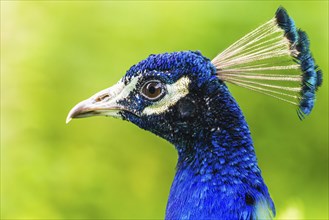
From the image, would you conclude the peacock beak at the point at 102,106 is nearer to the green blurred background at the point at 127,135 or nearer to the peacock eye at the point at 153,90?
the peacock eye at the point at 153,90

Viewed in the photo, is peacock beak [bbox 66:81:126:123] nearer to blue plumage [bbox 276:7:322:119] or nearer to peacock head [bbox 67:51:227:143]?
peacock head [bbox 67:51:227:143]

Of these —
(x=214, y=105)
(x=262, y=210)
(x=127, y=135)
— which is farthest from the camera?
(x=127, y=135)

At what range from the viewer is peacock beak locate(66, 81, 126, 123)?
1.83m

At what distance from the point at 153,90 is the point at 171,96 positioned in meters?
0.05

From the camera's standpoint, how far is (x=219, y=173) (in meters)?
1.72

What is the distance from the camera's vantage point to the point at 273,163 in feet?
9.94

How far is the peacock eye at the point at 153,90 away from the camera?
1.82 m

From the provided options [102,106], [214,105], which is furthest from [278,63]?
[102,106]

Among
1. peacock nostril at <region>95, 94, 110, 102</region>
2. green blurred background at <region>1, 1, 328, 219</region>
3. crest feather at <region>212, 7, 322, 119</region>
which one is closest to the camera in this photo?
crest feather at <region>212, 7, 322, 119</region>

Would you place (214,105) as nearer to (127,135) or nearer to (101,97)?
(101,97)

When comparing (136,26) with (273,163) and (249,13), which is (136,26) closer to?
(249,13)

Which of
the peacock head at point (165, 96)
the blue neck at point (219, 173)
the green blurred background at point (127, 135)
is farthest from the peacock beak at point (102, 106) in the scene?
the green blurred background at point (127, 135)

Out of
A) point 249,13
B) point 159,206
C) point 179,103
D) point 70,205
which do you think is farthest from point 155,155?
point 179,103

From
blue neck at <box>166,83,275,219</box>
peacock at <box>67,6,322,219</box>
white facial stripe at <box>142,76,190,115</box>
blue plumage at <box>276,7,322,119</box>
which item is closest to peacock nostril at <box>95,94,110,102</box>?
peacock at <box>67,6,322,219</box>
